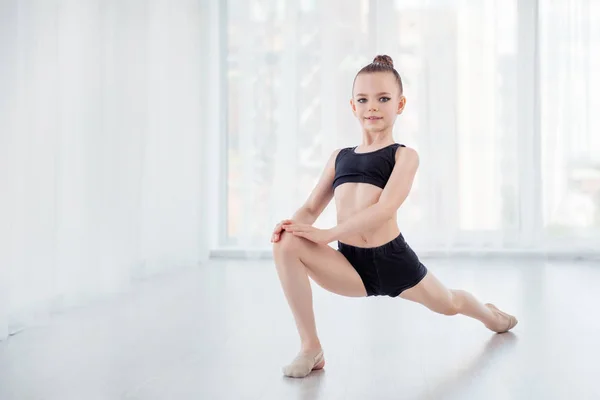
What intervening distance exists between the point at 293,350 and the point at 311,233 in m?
0.43

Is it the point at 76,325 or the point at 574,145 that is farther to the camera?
the point at 574,145

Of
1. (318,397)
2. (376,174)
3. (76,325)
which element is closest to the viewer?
(318,397)

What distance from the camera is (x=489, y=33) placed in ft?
14.1

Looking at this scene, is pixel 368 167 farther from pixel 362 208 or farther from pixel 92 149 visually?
pixel 92 149

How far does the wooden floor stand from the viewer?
1.58 meters

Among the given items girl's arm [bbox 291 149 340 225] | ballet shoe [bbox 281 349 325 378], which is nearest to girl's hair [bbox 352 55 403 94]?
girl's arm [bbox 291 149 340 225]

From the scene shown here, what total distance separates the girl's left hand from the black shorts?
138 millimetres

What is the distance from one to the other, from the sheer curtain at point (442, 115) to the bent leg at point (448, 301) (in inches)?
86.9

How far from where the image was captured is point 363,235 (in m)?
1.80

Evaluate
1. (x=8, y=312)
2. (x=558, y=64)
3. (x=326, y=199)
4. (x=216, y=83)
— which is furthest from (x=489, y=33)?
(x=8, y=312)

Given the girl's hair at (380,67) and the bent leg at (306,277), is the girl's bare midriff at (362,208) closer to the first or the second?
the bent leg at (306,277)

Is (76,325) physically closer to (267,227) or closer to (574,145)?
(267,227)

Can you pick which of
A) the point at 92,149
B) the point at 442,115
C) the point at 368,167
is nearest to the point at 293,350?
the point at 368,167

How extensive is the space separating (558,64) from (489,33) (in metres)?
0.45
